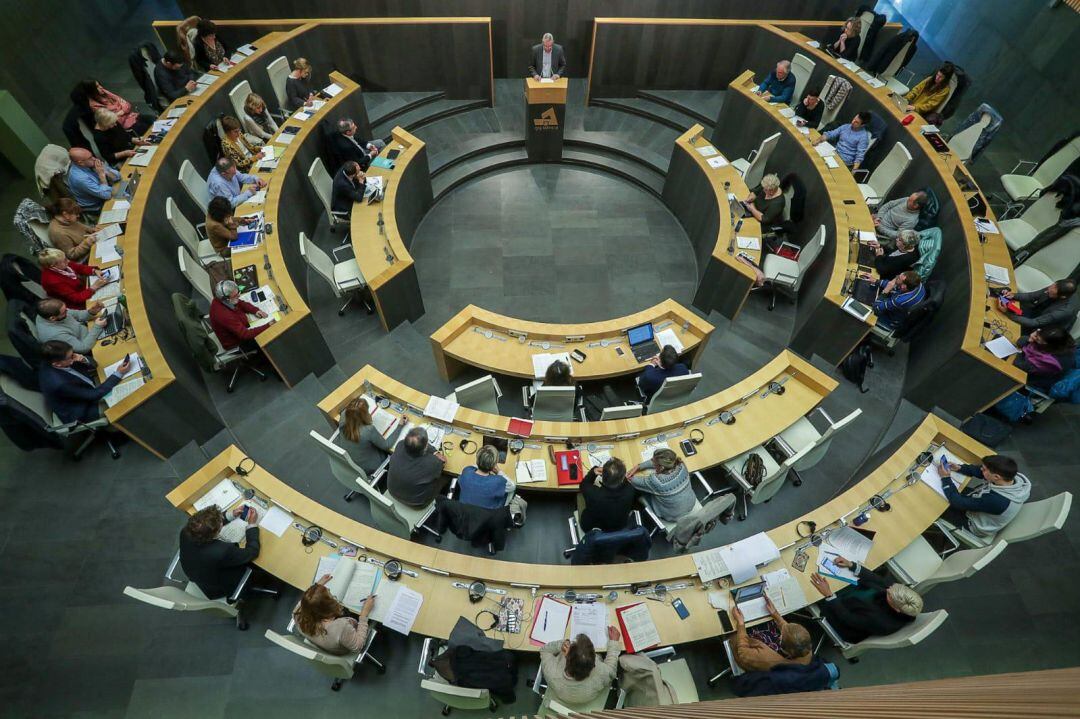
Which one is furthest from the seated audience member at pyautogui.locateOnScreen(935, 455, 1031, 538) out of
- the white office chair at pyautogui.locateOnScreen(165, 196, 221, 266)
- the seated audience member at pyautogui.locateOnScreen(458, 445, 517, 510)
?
the white office chair at pyautogui.locateOnScreen(165, 196, 221, 266)

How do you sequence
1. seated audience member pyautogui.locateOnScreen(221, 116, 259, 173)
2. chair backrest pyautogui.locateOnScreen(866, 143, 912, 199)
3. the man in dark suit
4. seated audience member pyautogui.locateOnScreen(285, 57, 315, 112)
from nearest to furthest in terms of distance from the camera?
seated audience member pyautogui.locateOnScreen(221, 116, 259, 173) < chair backrest pyautogui.locateOnScreen(866, 143, 912, 199) < seated audience member pyautogui.locateOnScreen(285, 57, 315, 112) < the man in dark suit

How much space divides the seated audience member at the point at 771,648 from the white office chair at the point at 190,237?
7.97 meters

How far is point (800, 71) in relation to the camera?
400 inches

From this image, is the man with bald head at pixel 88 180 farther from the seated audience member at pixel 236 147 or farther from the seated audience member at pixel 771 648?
the seated audience member at pixel 771 648

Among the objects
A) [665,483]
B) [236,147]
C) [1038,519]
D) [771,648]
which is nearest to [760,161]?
[1038,519]

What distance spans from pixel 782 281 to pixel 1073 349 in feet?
11.1

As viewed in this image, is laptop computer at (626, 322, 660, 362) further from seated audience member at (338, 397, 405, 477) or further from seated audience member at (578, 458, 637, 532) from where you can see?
seated audience member at (338, 397, 405, 477)

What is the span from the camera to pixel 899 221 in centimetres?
802

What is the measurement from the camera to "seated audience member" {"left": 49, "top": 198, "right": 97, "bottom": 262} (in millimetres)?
6961

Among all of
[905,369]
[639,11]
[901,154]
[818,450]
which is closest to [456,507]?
[818,450]

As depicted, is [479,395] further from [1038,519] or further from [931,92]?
[931,92]

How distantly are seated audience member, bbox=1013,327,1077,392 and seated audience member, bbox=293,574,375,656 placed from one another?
795cm

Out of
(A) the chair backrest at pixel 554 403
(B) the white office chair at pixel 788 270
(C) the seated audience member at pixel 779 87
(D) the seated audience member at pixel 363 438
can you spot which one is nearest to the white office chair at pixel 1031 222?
(B) the white office chair at pixel 788 270

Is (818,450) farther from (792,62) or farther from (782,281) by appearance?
(792,62)
